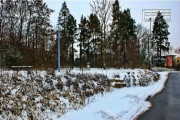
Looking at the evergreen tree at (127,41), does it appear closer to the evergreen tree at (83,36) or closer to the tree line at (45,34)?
the tree line at (45,34)

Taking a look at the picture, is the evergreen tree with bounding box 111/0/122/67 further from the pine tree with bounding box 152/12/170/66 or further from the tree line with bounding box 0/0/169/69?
the pine tree with bounding box 152/12/170/66

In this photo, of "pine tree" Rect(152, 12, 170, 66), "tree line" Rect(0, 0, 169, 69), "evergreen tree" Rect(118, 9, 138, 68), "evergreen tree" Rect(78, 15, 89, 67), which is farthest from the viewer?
"pine tree" Rect(152, 12, 170, 66)

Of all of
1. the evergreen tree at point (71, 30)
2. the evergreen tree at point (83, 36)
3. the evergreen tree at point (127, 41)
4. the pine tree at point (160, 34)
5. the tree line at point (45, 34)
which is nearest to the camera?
the tree line at point (45, 34)

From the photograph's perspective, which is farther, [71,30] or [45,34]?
[71,30]

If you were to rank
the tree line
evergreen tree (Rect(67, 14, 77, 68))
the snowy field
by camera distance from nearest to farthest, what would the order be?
1. the snowy field
2. the tree line
3. evergreen tree (Rect(67, 14, 77, 68))

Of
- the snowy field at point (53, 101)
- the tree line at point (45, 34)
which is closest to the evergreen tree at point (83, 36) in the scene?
the tree line at point (45, 34)

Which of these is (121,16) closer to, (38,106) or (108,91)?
(108,91)

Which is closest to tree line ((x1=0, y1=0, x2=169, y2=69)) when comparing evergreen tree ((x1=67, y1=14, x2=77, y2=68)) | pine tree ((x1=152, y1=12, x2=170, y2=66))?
evergreen tree ((x1=67, y1=14, x2=77, y2=68))

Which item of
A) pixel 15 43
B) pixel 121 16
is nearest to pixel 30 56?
pixel 15 43

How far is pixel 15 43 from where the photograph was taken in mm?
22203

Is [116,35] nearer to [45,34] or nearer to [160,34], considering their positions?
[45,34]

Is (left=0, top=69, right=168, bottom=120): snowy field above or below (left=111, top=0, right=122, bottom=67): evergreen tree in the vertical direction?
below

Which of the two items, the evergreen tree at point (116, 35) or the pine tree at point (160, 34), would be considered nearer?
the evergreen tree at point (116, 35)

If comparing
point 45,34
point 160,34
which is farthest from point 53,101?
point 160,34
